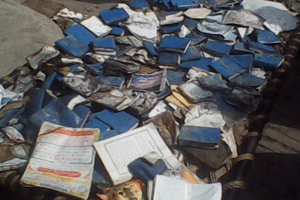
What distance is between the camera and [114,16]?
316cm

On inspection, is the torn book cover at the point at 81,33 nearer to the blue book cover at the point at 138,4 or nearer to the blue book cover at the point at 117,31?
the blue book cover at the point at 117,31

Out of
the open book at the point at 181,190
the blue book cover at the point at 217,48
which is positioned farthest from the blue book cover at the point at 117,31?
the open book at the point at 181,190

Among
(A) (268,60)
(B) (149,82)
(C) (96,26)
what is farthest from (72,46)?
(A) (268,60)

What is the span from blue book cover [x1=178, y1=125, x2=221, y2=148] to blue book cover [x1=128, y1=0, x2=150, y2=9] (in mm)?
1672

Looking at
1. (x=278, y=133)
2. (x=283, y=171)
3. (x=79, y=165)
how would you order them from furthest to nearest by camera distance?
1. (x=278, y=133)
2. (x=283, y=171)
3. (x=79, y=165)

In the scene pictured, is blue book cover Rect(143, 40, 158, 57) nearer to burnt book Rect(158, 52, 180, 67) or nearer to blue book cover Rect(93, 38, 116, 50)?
burnt book Rect(158, 52, 180, 67)

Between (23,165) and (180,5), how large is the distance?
218 cm

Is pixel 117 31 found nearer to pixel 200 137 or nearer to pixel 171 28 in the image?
pixel 171 28

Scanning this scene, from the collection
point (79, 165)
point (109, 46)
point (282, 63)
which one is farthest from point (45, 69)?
point (282, 63)

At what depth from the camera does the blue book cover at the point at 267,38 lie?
307 cm

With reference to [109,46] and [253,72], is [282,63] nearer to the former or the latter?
[253,72]

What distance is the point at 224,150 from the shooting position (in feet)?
6.75

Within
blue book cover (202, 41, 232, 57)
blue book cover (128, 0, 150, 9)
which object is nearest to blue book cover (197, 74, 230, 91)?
blue book cover (202, 41, 232, 57)

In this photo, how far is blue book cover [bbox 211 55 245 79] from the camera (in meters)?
2.67
